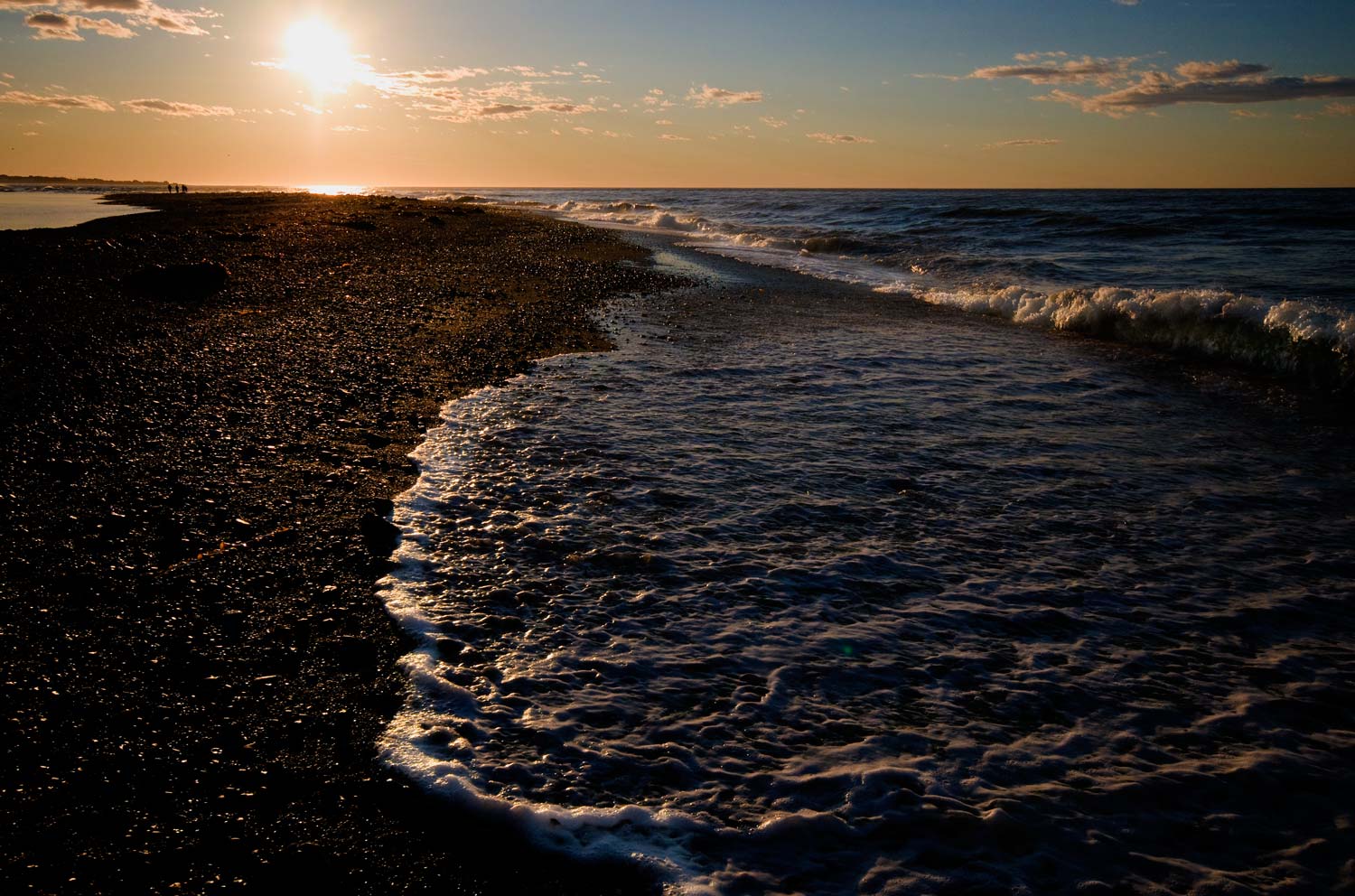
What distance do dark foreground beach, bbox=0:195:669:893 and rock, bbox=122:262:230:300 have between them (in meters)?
1.71

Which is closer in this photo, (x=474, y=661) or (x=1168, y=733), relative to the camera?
(x=1168, y=733)

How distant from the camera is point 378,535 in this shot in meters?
5.63

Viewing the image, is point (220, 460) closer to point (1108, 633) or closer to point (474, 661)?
point (474, 661)

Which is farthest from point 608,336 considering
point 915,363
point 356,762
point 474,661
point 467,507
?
point 356,762

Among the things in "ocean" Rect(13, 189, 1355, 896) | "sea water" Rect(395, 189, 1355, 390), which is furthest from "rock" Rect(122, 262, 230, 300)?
"sea water" Rect(395, 189, 1355, 390)

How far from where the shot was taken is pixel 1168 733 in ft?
12.9

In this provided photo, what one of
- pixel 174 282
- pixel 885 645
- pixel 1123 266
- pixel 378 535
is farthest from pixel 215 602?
pixel 1123 266

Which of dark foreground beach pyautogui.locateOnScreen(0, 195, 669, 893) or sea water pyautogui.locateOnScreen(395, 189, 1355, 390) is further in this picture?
sea water pyautogui.locateOnScreen(395, 189, 1355, 390)

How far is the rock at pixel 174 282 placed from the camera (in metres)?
14.7

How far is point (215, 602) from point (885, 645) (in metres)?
4.26

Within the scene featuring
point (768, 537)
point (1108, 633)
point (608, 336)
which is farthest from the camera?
point (608, 336)

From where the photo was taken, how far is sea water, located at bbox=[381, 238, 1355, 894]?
3.25 meters

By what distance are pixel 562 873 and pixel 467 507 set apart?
151 inches

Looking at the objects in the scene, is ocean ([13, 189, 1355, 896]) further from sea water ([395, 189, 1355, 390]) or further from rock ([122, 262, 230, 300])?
rock ([122, 262, 230, 300])
